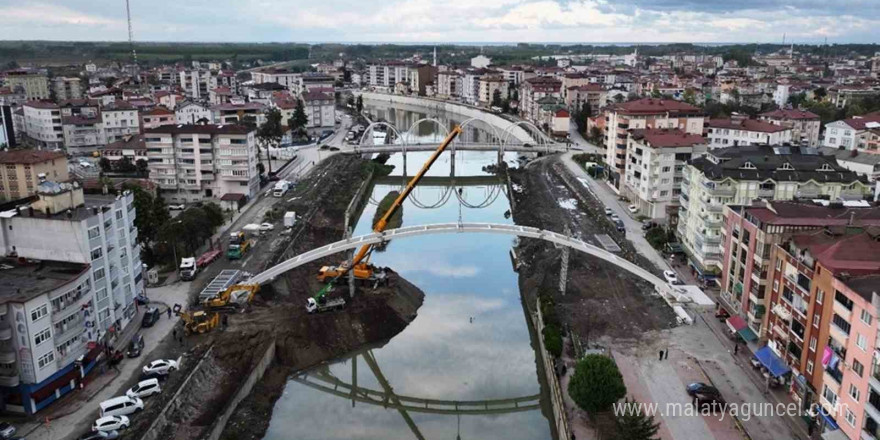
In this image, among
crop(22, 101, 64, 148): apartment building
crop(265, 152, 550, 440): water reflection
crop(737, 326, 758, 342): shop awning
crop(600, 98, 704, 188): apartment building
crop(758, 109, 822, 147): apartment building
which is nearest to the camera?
crop(265, 152, 550, 440): water reflection

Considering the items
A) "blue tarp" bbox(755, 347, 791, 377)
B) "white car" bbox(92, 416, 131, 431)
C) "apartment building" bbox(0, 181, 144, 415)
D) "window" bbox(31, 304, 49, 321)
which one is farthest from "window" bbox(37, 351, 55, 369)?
"blue tarp" bbox(755, 347, 791, 377)

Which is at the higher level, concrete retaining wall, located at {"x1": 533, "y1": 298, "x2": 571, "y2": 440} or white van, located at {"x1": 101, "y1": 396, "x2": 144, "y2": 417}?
white van, located at {"x1": 101, "y1": 396, "x2": 144, "y2": 417}

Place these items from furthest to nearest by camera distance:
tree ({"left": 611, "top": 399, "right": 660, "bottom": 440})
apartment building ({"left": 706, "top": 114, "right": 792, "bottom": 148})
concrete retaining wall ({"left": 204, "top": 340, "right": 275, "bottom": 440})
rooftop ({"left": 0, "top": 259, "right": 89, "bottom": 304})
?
apartment building ({"left": 706, "top": 114, "right": 792, "bottom": 148}) < concrete retaining wall ({"left": 204, "top": 340, "right": 275, "bottom": 440}) < rooftop ({"left": 0, "top": 259, "right": 89, "bottom": 304}) < tree ({"left": 611, "top": 399, "right": 660, "bottom": 440})

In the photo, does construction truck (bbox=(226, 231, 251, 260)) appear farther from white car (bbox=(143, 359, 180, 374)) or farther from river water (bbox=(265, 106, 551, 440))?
white car (bbox=(143, 359, 180, 374))

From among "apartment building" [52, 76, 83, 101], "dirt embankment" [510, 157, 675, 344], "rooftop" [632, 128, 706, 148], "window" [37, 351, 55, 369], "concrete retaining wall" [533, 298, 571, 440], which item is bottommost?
"concrete retaining wall" [533, 298, 571, 440]

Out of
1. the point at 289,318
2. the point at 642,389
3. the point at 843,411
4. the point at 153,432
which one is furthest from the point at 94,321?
the point at 843,411

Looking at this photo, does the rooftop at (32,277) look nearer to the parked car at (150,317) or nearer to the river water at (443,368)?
the parked car at (150,317)

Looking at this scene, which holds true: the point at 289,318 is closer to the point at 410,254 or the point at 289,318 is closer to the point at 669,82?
the point at 410,254
